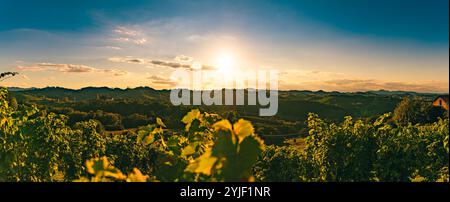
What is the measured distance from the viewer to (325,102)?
15175 centimetres

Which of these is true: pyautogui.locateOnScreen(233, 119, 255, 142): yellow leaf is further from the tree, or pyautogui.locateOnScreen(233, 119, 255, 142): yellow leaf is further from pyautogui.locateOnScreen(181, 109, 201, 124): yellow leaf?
the tree

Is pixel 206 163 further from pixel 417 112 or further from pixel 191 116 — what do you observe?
pixel 417 112

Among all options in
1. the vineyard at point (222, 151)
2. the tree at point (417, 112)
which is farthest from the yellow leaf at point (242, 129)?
the tree at point (417, 112)

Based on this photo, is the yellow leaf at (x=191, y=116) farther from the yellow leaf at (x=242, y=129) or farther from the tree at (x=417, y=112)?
the tree at (x=417, y=112)

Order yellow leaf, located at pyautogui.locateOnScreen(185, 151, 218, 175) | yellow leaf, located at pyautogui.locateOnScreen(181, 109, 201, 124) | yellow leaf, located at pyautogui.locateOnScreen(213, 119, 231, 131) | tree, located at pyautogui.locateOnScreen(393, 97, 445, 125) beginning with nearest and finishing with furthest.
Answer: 1. yellow leaf, located at pyautogui.locateOnScreen(213, 119, 231, 131)
2. yellow leaf, located at pyautogui.locateOnScreen(185, 151, 218, 175)
3. yellow leaf, located at pyautogui.locateOnScreen(181, 109, 201, 124)
4. tree, located at pyautogui.locateOnScreen(393, 97, 445, 125)

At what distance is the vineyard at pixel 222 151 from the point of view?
7.29ft

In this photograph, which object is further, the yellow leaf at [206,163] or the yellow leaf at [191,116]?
the yellow leaf at [191,116]

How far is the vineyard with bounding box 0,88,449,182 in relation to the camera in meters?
2.22

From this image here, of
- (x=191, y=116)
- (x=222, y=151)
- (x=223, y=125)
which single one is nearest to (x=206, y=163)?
(x=222, y=151)

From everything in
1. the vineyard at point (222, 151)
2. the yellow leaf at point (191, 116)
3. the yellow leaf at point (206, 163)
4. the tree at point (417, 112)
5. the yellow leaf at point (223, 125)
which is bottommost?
the tree at point (417, 112)

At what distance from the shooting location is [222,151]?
2146mm

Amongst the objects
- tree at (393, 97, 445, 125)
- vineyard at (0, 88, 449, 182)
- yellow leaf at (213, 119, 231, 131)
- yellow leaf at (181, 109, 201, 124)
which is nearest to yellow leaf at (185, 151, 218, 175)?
vineyard at (0, 88, 449, 182)
